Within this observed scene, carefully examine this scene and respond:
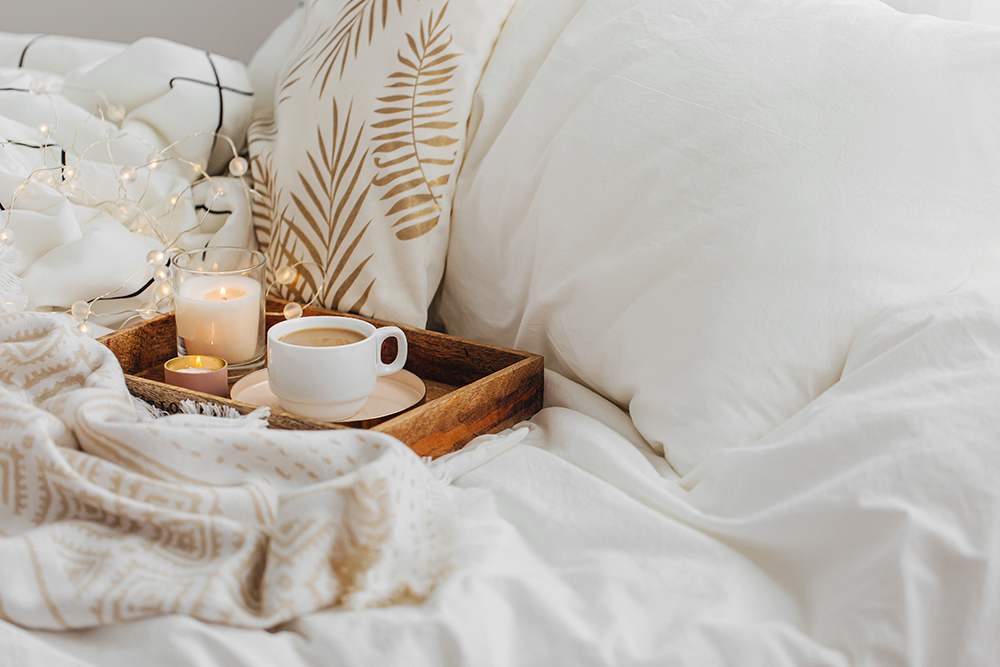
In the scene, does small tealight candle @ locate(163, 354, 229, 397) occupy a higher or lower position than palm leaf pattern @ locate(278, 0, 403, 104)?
lower

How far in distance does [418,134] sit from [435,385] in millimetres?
264

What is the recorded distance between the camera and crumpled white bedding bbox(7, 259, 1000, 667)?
449 millimetres

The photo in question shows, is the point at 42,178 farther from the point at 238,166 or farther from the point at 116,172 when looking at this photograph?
the point at 238,166

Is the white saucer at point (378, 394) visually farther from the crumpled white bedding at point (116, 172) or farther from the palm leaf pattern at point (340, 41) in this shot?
the palm leaf pattern at point (340, 41)

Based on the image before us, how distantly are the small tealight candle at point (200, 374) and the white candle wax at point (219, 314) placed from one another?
27 millimetres

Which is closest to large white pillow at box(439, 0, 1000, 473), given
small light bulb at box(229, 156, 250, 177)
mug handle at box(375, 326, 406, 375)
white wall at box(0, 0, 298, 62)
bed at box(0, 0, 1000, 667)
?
bed at box(0, 0, 1000, 667)

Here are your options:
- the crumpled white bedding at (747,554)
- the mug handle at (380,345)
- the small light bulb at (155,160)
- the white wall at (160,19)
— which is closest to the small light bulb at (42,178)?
the small light bulb at (155,160)

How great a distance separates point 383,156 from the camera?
85 cm

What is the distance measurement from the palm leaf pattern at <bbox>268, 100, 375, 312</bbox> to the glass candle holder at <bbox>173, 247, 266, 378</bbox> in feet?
0.26

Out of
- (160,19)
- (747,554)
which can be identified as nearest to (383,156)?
(747,554)

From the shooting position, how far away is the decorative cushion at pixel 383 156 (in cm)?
84

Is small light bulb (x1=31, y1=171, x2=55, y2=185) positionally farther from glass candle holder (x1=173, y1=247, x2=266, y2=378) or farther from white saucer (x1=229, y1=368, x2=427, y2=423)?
white saucer (x1=229, y1=368, x2=427, y2=423)

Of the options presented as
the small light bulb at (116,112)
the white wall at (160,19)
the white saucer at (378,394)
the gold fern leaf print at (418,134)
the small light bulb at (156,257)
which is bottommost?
the white saucer at (378,394)

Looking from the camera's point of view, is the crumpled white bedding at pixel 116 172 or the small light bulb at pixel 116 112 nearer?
the crumpled white bedding at pixel 116 172
